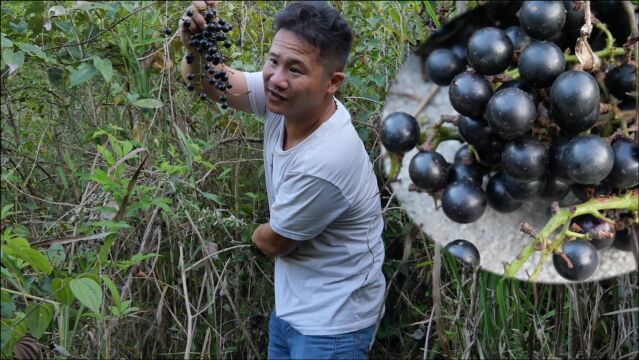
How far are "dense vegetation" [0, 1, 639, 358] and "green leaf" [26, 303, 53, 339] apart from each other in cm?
5

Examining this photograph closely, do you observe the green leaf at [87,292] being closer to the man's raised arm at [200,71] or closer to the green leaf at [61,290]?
the green leaf at [61,290]

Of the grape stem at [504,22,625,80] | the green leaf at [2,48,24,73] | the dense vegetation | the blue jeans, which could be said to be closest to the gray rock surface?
the dense vegetation

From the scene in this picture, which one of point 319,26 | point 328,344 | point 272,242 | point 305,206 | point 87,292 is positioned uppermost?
point 319,26

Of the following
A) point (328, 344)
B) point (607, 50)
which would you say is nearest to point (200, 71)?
point (328, 344)

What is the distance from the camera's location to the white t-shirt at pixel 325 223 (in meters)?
1.59

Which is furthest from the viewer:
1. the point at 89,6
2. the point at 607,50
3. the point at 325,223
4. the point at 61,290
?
the point at 325,223

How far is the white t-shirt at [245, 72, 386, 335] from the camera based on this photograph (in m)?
1.59

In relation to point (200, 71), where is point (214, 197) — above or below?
below

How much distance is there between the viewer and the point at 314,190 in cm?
158

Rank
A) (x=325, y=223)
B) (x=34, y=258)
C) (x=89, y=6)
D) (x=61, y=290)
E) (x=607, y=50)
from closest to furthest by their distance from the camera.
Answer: (x=607, y=50)
(x=34, y=258)
(x=61, y=290)
(x=89, y=6)
(x=325, y=223)

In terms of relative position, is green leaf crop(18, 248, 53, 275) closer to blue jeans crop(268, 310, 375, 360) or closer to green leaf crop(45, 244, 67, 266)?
green leaf crop(45, 244, 67, 266)

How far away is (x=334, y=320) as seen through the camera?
1.72 metres

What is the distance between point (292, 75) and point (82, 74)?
50cm

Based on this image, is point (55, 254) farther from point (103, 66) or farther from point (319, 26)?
point (319, 26)
